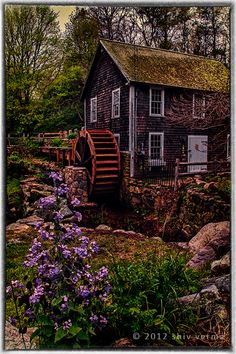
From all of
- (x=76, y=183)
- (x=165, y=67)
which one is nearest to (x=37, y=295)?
(x=76, y=183)

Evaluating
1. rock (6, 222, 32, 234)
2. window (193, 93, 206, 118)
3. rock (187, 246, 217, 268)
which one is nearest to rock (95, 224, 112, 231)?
rock (6, 222, 32, 234)

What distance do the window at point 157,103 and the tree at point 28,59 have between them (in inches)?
22.7

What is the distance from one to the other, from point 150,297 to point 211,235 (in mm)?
517

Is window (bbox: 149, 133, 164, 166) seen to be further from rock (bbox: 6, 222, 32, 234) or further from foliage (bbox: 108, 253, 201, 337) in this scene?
rock (bbox: 6, 222, 32, 234)

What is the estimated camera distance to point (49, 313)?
5.37 feet

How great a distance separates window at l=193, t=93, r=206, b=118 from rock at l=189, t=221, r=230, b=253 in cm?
62

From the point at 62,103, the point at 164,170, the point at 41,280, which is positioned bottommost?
the point at 41,280

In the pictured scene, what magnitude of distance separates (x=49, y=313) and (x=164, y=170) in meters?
1.01

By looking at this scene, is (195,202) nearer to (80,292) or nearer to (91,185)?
(91,185)

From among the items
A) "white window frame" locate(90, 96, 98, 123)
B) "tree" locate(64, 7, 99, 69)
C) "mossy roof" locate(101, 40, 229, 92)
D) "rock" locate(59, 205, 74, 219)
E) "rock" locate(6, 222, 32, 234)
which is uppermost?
"tree" locate(64, 7, 99, 69)

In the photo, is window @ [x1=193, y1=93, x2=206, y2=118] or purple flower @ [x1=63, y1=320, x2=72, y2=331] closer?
purple flower @ [x1=63, y1=320, x2=72, y2=331]

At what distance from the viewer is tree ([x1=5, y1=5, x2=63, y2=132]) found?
210 centimetres

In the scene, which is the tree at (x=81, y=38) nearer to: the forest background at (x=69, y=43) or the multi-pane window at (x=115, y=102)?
the forest background at (x=69, y=43)

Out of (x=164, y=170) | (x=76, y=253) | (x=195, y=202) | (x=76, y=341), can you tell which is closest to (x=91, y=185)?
(x=164, y=170)
